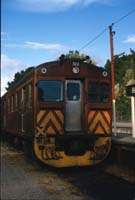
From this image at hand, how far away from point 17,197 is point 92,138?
15.3ft

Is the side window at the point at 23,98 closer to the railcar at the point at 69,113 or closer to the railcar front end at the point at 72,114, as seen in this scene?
the railcar at the point at 69,113

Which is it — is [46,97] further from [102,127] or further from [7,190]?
[7,190]

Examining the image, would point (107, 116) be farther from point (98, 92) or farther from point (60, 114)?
point (60, 114)

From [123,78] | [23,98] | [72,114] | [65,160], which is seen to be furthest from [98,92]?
[123,78]

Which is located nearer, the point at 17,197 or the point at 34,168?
the point at 17,197

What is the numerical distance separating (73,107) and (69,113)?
21 centimetres

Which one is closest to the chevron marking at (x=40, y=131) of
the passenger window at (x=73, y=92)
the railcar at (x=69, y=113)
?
the railcar at (x=69, y=113)

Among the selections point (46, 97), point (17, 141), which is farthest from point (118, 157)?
point (17, 141)

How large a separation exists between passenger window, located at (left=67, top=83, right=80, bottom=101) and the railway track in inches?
84.5

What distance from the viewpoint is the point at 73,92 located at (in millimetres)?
13391

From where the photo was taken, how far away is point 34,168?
13914 millimetres

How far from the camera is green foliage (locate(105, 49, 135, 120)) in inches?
2137

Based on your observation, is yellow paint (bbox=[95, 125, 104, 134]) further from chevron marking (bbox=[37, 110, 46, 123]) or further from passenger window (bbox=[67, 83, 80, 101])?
chevron marking (bbox=[37, 110, 46, 123])

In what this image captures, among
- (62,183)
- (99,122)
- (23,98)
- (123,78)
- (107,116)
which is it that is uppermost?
(123,78)
